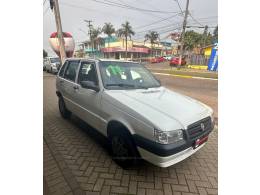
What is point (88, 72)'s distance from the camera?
3734mm

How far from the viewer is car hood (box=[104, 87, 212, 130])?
2.36 meters

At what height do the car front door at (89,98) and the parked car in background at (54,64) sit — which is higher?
the parked car in background at (54,64)

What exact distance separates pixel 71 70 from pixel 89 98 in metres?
1.47

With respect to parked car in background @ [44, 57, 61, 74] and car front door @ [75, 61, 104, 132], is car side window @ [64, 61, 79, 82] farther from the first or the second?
parked car in background @ [44, 57, 61, 74]

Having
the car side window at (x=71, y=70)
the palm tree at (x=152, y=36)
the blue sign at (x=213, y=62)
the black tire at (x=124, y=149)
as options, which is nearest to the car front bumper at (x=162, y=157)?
the black tire at (x=124, y=149)

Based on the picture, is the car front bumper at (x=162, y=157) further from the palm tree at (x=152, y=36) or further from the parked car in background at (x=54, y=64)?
the palm tree at (x=152, y=36)

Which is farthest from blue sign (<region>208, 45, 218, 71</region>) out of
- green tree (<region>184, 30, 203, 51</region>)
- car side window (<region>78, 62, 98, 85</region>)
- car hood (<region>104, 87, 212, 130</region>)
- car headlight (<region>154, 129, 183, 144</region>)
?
green tree (<region>184, 30, 203, 51</region>)

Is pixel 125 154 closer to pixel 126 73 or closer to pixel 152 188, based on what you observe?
pixel 152 188

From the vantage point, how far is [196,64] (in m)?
27.8

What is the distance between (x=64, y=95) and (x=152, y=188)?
3.22 meters

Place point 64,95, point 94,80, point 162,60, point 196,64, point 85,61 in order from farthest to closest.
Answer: point 162,60 → point 196,64 → point 64,95 → point 85,61 → point 94,80

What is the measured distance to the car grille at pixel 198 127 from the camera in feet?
8.18

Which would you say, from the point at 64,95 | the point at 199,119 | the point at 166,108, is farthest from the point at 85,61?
the point at 199,119

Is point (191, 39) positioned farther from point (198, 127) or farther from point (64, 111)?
point (198, 127)
